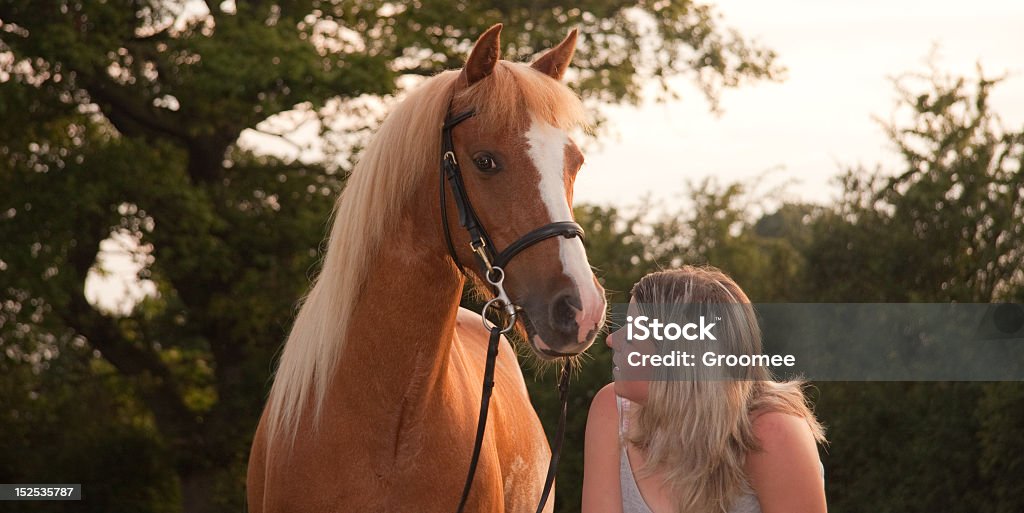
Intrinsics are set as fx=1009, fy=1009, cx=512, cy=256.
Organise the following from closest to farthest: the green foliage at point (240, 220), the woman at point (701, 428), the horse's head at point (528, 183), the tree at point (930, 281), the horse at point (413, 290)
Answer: the woman at point (701, 428), the horse's head at point (528, 183), the horse at point (413, 290), the tree at point (930, 281), the green foliage at point (240, 220)

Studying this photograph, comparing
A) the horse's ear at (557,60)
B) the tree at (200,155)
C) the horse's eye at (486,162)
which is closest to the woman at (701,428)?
the horse's eye at (486,162)

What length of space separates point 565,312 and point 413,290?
52 centimetres

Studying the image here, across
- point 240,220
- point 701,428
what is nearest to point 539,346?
point 701,428

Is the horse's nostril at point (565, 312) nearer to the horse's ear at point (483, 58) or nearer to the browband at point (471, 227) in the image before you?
the browband at point (471, 227)

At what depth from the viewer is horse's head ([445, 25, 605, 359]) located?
2.51 m

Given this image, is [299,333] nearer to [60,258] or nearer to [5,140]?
Result: [60,258]

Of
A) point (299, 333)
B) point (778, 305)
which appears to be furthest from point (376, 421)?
point (778, 305)

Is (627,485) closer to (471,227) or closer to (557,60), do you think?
(471,227)

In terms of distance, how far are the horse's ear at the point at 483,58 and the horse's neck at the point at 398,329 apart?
42cm

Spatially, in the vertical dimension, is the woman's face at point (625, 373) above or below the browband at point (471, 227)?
below

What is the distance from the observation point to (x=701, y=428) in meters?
2.34

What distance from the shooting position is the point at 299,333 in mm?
3072

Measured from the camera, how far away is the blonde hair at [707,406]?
91.3 inches

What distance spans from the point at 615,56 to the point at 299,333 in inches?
374
